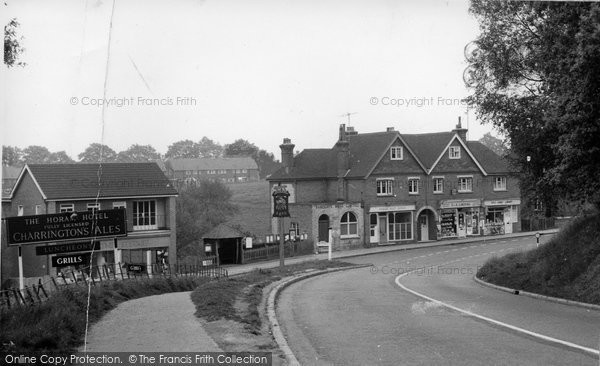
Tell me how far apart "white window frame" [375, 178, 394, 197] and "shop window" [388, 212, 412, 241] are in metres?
1.81

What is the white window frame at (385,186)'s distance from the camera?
5222cm

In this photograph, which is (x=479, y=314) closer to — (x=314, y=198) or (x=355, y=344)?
(x=355, y=344)

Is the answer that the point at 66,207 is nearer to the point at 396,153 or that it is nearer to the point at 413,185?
the point at 396,153

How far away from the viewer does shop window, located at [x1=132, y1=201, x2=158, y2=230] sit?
3781cm

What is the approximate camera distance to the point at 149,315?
1380 centimetres

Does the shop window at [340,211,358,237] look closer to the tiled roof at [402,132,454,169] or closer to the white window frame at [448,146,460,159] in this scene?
the tiled roof at [402,132,454,169]

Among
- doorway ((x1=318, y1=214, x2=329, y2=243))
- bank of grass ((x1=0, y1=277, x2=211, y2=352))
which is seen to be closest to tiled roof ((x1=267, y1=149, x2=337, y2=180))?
Answer: doorway ((x1=318, y1=214, x2=329, y2=243))

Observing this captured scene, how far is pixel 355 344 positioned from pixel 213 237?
33.3 meters

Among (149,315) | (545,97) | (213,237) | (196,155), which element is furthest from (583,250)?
(196,155)

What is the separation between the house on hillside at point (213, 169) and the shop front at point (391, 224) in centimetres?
1667

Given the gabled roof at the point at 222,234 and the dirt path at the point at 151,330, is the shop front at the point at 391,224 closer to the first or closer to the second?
the gabled roof at the point at 222,234

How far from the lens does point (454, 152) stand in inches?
2175

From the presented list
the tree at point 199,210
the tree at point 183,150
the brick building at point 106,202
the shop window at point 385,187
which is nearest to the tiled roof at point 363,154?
the shop window at point 385,187

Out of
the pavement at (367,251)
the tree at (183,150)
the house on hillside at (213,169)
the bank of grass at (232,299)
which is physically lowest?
the pavement at (367,251)
